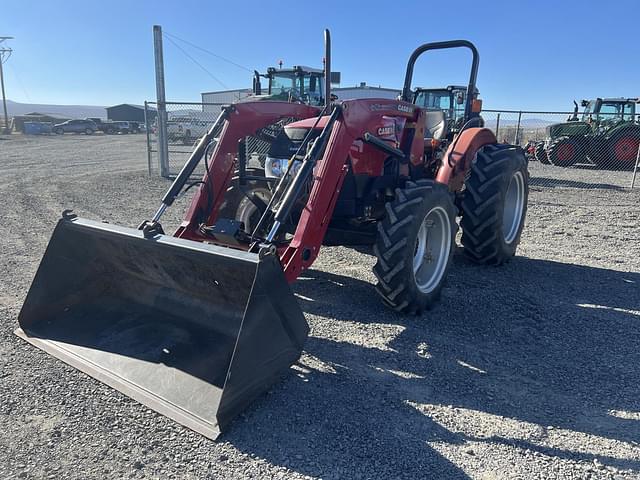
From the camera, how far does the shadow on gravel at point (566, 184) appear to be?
1293 cm

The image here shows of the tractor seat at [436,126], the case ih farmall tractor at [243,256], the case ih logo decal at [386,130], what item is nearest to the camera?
the case ih farmall tractor at [243,256]

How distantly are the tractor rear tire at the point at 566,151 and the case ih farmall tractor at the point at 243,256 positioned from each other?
14399 mm

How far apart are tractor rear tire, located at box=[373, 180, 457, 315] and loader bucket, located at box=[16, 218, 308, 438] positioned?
3.48 ft

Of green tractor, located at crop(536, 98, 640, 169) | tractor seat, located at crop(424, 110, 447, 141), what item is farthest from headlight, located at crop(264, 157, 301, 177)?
green tractor, located at crop(536, 98, 640, 169)

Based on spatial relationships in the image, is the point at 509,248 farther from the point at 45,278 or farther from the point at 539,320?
the point at 45,278

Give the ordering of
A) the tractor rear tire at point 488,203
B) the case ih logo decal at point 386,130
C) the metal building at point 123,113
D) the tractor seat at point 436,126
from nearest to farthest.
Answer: the case ih logo decal at point 386,130 → the tractor rear tire at point 488,203 → the tractor seat at point 436,126 → the metal building at point 123,113

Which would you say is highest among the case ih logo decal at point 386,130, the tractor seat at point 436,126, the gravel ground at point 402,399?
the tractor seat at point 436,126

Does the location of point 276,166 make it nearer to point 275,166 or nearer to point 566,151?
point 275,166

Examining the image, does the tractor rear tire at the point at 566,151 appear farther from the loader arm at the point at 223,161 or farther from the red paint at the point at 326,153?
the loader arm at the point at 223,161

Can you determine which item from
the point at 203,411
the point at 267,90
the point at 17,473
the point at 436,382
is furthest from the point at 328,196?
the point at 267,90

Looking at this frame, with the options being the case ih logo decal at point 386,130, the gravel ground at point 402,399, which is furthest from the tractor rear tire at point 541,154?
the case ih logo decal at point 386,130

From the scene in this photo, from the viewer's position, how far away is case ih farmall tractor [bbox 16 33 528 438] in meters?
3.04

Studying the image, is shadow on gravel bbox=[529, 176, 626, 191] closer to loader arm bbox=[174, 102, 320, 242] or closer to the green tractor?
the green tractor

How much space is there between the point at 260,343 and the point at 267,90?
50.6 feet
